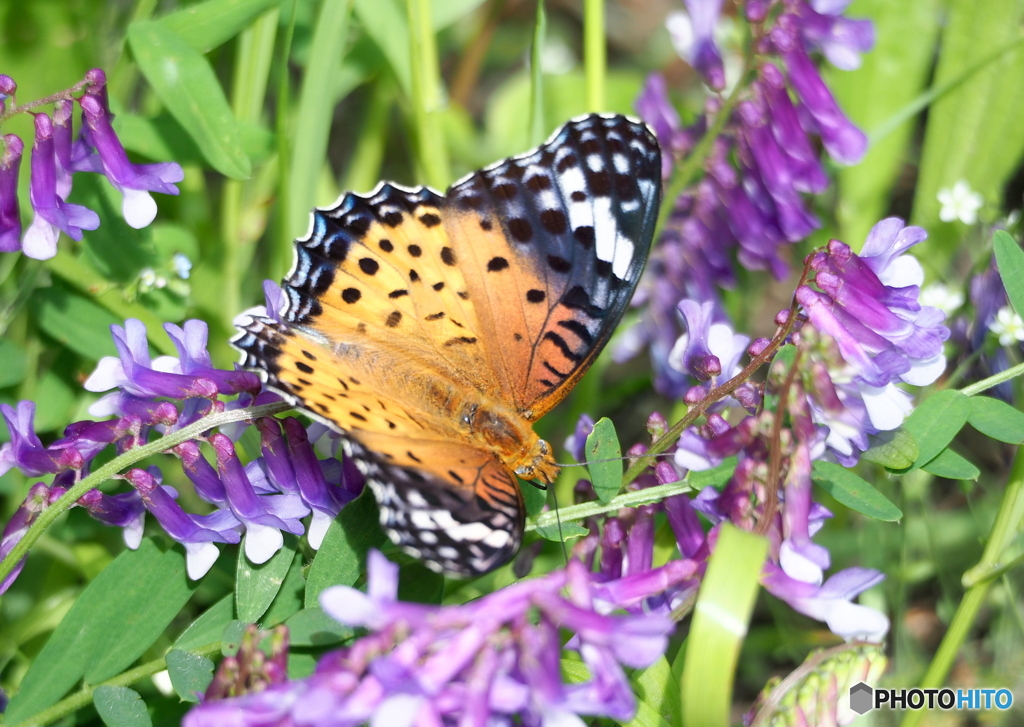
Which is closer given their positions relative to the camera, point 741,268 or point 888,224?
point 888,224

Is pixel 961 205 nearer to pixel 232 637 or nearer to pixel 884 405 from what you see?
pixel 884 405

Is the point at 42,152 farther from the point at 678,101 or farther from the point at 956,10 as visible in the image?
the point at 956,10

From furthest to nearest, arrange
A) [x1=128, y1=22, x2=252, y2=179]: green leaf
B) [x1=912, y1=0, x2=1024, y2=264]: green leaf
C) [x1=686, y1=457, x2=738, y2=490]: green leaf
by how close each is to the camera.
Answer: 1. [x1=912, y1=0, x2=1024, y2=264]: green leaf
2. [x1=128, y1=22, x2=252, y2=179]: green leaf
3. [x1=686, y1=457, x2=738, y2=490]: green leaf

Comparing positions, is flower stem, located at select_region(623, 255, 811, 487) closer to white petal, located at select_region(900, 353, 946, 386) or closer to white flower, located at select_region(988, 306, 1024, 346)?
white petal, located at select_region(900, 353, 946, 386)

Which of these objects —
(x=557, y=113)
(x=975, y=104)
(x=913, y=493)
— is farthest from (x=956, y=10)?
(x=913, y=493)

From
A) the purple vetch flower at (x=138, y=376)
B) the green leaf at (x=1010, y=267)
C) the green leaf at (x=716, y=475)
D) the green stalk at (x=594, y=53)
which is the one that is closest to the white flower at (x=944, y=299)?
the green leaf at (x=1010, y=267)

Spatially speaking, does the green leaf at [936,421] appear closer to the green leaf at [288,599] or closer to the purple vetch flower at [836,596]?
the purple vetch flower at [836,596]

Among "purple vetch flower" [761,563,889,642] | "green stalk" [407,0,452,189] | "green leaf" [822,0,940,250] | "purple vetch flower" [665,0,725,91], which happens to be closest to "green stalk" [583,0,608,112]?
"purple vetch flower" [665,0,725,91]
